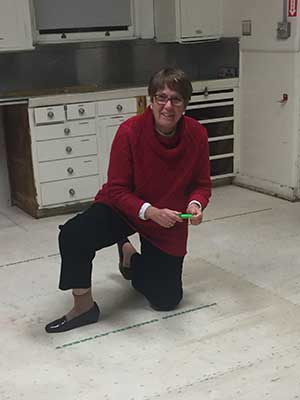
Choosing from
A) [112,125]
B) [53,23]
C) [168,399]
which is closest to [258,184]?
[112,125]

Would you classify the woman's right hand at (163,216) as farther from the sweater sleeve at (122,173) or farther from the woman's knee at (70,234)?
the woman's knee at (70,234)

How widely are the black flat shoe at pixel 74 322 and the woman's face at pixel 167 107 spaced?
0.87m

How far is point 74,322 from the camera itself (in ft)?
8.58

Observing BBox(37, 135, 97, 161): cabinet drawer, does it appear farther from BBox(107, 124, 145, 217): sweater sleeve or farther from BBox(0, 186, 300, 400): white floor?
BBox(107, 124, 145, 217): sweater sleeve

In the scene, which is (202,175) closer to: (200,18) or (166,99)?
(166,99)

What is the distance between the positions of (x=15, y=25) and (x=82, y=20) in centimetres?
59

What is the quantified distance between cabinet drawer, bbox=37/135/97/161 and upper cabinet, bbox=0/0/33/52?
685mm

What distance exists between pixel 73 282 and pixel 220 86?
8.70ft

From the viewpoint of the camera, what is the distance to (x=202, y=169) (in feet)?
8.84

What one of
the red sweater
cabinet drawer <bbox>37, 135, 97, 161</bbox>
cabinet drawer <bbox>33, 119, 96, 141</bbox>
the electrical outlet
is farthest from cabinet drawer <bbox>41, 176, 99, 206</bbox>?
the red sweater

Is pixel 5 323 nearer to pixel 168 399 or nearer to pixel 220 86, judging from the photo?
pixel 168 399

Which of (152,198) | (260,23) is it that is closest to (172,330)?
(152,198)

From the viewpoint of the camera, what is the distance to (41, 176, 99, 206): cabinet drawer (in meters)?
4.19

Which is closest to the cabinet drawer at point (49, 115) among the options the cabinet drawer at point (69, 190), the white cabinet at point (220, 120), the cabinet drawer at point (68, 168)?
the cabinet drawer at point (68, 168)
